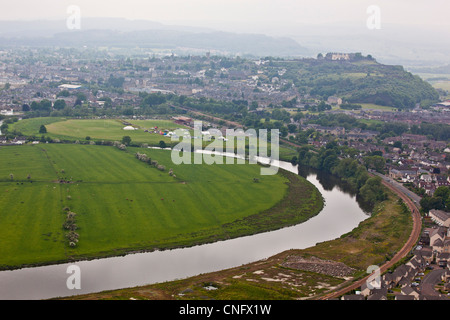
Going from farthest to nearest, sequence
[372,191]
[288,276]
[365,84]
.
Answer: [365,84]
[372,191]
[288,276]

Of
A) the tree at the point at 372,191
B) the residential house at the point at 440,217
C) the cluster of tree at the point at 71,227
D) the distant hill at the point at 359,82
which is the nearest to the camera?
the cluster of tree at the point at 71,227

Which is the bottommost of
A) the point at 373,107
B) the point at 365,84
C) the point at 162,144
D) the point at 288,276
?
the point at 288,276

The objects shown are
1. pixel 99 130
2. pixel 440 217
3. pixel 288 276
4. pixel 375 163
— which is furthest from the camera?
pixel 99 130

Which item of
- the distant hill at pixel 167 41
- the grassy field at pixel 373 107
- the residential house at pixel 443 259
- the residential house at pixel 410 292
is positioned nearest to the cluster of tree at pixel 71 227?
the residential house at pixel 410 292

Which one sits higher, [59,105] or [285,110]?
[59,105]

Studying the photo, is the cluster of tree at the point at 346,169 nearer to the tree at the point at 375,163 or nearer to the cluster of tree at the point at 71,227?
the tree at the point at 375,163

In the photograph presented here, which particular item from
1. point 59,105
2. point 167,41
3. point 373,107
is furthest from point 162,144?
point 167,41

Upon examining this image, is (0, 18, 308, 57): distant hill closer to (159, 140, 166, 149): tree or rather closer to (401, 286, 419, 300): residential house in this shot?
(159, 140, 166, 149): tree

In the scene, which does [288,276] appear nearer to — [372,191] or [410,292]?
[410,292]
